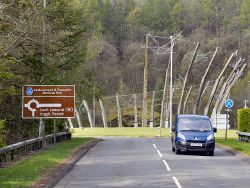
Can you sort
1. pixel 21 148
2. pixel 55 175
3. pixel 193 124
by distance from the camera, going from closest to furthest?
pixel 55 175 → pixel 21 148 → pixel 193 124

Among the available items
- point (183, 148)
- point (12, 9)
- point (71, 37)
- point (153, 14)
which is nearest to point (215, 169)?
point (183, 148)

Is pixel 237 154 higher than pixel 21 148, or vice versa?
pixel 21 148

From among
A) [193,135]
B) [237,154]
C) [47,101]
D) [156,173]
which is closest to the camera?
[156,173]

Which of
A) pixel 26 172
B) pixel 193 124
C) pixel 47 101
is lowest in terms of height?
pixel 26 172

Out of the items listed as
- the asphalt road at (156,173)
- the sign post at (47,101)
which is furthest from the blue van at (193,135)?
the sign post at (47,101)

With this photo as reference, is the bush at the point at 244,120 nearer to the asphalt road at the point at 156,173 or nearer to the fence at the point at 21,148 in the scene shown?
the fence at the point at 21,148

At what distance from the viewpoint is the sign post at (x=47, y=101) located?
27.6 metres

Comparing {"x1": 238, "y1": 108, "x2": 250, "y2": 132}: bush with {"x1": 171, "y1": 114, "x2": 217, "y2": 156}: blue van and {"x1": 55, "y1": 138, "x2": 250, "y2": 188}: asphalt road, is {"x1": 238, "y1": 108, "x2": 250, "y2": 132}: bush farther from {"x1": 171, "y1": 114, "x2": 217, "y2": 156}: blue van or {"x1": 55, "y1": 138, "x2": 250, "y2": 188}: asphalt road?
{"x1": 55, "y1": 138, "x2": 250, "y2": 188}: asphalt road

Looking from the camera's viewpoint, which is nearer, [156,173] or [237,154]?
[156,173]

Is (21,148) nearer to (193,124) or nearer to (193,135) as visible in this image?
(193,135)

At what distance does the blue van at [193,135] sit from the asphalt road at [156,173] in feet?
4.95

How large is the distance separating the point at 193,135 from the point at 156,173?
27.4 ft

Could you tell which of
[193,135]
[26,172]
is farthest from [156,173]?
[193,135]

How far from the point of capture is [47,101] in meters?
28.0
